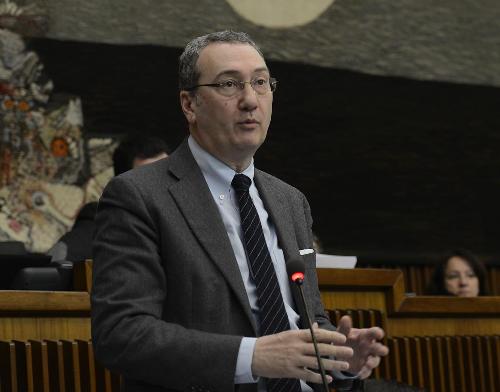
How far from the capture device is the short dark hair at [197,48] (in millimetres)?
2311

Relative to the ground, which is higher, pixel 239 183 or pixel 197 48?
pixel 197 48

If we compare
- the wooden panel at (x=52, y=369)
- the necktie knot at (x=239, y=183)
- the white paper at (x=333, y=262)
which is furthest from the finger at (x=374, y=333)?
the white paper at (x=333, y=262)

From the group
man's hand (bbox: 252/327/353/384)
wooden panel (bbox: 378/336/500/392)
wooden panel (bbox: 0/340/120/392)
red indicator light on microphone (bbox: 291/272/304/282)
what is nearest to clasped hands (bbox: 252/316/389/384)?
man's hand (bbox: 252/327/353/384)

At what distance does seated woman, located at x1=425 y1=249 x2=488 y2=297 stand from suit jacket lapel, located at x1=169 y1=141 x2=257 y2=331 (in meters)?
3.44

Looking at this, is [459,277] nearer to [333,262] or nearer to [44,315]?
[333,262]

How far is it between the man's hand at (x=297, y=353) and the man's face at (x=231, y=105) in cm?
46

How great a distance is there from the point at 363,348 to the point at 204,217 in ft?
1.36

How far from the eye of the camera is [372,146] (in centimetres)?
672

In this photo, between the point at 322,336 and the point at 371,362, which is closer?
the point at 322,336

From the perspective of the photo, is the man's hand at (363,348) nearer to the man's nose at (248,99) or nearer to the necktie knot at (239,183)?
the necktie knot at (239,183)

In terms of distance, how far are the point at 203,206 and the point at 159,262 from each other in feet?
0.55

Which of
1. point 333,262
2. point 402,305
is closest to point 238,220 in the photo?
point 333,262

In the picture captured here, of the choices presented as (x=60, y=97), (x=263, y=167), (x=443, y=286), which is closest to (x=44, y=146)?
(x=60, y=97)

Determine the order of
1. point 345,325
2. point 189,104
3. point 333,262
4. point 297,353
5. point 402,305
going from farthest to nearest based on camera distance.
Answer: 1. point 402,305
2. point 333,262
3. point 189,104
4. point 345,325
5. point 297,353
